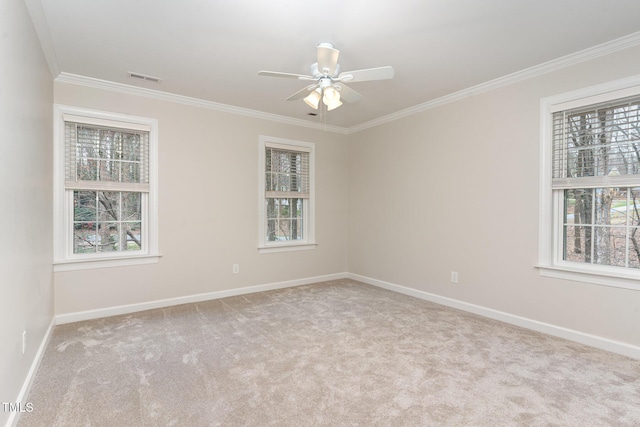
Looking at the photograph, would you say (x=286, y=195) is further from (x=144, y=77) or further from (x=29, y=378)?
(x=29, y=378)

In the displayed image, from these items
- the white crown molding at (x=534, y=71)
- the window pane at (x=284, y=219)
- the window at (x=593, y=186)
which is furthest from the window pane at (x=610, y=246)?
the window pane at (x=284, y=219)

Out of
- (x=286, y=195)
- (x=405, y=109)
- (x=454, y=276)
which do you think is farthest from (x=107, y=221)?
(x=454, y=276)

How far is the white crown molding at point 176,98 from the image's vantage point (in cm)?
339

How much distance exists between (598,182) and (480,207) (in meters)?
1.06

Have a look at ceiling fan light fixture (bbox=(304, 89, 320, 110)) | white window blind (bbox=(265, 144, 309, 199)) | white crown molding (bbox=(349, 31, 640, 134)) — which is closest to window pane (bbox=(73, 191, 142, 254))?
white window blind (bbox=(265, 144, 309, 199))

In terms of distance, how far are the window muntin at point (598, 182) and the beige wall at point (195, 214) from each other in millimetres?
3255

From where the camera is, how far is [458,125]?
3.87 metres

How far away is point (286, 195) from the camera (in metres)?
4.89

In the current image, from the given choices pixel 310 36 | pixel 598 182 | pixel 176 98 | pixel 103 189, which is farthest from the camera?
pixel 176 98

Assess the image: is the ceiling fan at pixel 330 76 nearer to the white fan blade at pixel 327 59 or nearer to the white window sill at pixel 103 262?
the white fan blade at pixel 327 59

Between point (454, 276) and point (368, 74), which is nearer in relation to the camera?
point (368, 74)

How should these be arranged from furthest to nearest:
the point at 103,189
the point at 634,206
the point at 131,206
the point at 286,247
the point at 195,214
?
the point at 286,247 → the point at 195,214 → the point at 131,206 → the point at 103,189 → the point at 634,206

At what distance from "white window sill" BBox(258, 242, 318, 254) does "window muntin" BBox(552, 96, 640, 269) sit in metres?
3.15

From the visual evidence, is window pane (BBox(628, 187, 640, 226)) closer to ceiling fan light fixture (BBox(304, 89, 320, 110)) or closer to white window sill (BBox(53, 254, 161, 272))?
ceiling fan light fixture (BBox(304, 89, 320, 110))
